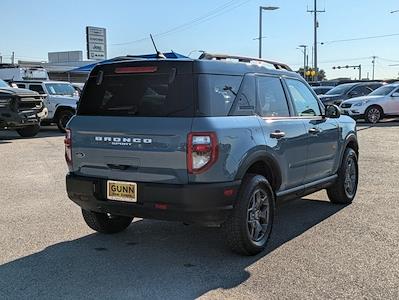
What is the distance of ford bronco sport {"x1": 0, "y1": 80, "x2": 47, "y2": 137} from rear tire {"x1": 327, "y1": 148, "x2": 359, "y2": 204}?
11695mm

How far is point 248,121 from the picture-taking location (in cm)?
530

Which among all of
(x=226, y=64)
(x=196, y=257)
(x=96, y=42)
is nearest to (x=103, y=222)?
(x=196, y=257)

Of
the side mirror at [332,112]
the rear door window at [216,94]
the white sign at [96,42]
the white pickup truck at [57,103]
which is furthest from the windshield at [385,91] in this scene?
the white sign at [96,42]

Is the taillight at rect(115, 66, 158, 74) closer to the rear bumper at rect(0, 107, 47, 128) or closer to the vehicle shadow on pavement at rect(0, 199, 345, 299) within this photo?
the vehicle shadow on pavement at rect(0, 199, 345, 299)

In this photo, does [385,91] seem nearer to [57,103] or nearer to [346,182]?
[57,103]

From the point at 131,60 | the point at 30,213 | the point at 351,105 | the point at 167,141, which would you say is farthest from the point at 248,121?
the point at 351,105

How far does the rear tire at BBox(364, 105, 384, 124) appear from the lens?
22328mm

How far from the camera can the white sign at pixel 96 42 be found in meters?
74.9

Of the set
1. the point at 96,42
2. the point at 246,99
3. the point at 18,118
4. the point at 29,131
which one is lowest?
the point at 29,131

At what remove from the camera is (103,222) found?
19.9 ft

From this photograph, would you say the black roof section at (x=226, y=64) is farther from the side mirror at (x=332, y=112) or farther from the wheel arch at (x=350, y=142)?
the wheel arch at (x=350, y=142)

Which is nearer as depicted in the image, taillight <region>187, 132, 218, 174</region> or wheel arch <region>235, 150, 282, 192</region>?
taillight <region>187, 132, 218, 174</region>

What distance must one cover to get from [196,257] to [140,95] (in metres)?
1.68

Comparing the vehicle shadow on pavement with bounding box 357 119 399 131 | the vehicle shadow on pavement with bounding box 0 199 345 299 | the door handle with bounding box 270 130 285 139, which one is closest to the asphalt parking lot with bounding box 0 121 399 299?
the vehicle shadow on pavement with bounding box 0 199 345 299
